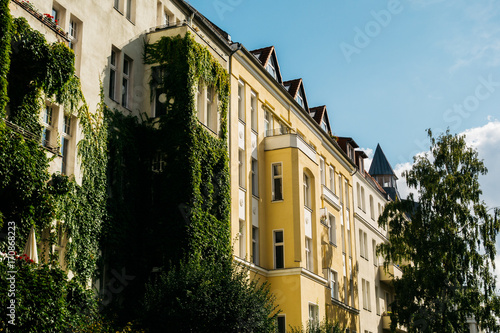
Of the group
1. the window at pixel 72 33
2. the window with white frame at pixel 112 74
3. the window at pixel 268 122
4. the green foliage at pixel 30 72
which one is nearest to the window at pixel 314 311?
the window at pixel 268 122

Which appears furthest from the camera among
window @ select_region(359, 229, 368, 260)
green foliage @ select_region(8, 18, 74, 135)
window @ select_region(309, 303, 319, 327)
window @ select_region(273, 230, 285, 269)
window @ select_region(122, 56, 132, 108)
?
window @ select_region(359, 229, 368, 260)

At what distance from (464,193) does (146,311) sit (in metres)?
27.2

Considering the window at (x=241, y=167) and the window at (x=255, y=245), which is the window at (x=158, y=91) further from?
the window at (x=255, y=245)

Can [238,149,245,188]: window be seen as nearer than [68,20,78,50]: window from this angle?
No

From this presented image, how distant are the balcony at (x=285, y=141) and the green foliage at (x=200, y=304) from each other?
1260 cm

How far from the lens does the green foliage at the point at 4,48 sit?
17.7 meters

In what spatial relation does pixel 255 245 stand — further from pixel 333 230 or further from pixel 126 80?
pixel 126 80

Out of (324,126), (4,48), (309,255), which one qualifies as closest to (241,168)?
(309,255)

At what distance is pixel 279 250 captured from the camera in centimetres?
3281

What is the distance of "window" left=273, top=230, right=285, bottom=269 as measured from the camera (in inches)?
1278

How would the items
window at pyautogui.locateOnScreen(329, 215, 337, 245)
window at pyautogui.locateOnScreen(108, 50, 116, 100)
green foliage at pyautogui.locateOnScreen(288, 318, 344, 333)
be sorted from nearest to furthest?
window at pyautogui.locateOnScreen(108, 50, 116, 100) < green foliage at pyautogui.locateOnScreen(288, 318, 344, 333) < window at pyautogui.locateOnScreen(329, 215, 337, 245)

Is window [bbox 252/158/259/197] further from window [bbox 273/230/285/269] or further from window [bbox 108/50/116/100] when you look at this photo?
window [bbox 108/50/116/100]

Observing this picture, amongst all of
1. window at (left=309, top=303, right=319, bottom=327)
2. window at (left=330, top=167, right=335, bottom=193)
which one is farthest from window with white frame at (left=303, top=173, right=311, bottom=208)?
window at (left=330, top=167, right=335, bottom=193)

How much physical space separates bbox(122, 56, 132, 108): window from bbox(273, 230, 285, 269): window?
11138 millimetres
